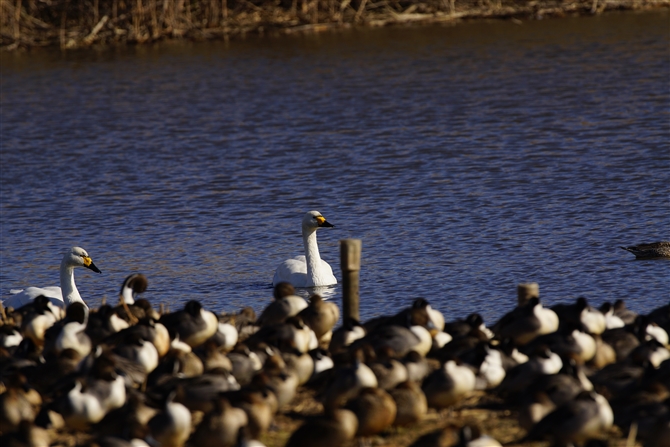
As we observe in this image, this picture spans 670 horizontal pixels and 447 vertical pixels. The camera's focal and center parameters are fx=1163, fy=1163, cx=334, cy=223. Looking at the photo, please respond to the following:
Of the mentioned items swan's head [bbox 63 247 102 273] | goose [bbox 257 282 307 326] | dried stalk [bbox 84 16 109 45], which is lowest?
swan's head [bbox 63 247 102 273]

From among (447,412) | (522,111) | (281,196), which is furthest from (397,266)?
(522,111)

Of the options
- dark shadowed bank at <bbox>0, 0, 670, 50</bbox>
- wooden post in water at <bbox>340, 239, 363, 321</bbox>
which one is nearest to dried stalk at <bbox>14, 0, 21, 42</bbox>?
dark shadowed bank at <bbox>0, 0, 670, 50</bbox>

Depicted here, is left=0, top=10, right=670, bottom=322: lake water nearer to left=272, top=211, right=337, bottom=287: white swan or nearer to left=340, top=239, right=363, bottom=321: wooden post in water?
left=272, top=211, right=337, bottom=287: white swan

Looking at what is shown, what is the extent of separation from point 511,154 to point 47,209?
915 cm

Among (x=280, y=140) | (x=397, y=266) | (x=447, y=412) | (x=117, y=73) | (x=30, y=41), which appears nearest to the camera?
(x=447, y=412)

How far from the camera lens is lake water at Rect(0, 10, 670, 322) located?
53.9 ft

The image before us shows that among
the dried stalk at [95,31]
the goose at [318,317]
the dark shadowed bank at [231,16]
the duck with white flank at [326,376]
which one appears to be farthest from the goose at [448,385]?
the dried stalk at [95,31]

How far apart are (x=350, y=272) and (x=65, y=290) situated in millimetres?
4929

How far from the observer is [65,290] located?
14.7m

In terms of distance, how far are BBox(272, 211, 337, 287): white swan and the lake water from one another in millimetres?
357

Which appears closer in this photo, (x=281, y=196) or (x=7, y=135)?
(x=281, y=196)

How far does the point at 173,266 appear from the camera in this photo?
1720 cm

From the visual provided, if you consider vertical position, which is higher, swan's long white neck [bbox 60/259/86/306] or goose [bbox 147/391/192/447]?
goose [bbox 147/391/192/447]

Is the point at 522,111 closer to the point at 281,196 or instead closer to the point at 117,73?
the point at 281,196
